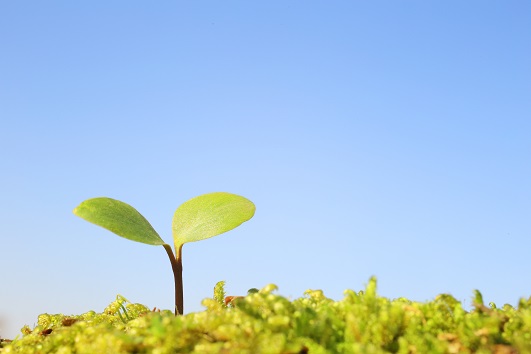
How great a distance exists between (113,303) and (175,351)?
43.0 inches

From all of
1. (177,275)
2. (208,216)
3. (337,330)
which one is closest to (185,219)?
(208,216)

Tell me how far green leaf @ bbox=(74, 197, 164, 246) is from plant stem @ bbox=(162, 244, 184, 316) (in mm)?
94

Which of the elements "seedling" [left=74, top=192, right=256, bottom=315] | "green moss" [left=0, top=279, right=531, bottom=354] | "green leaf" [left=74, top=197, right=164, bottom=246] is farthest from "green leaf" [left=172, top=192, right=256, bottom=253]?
"green moss" [left=0, top=279, right=531, bottom=354]

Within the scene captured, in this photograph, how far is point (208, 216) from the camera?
7.80 ft

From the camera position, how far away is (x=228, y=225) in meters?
2.34

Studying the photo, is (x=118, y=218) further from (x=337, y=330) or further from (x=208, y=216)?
(x=337, y=330)

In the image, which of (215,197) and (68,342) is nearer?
(68,342)

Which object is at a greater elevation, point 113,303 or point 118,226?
point 118,226

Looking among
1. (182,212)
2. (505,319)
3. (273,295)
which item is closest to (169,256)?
(182,212)

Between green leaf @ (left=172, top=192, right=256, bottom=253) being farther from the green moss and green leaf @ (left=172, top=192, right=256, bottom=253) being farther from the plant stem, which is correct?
the green moss

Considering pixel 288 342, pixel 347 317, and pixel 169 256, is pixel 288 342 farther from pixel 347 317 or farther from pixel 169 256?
pixel 169 256

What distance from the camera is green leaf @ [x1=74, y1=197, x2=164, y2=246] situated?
83.7 inches

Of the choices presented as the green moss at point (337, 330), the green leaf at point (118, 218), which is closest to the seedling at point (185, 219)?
the green leaf at point (118, 218)

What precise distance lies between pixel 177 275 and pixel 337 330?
1.17m
